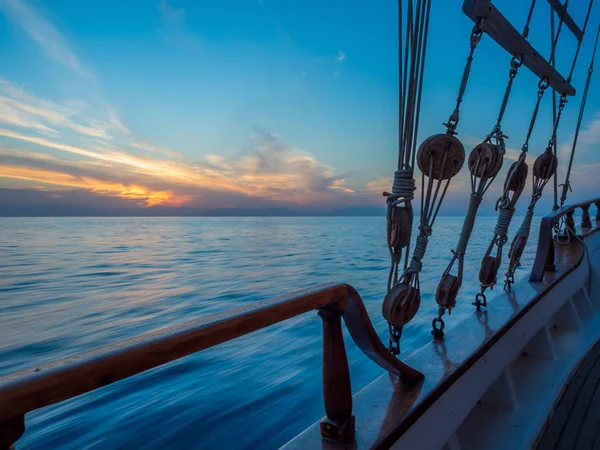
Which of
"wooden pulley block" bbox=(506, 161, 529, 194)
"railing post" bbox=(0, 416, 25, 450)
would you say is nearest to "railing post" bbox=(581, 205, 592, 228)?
"wooden pulley block" bbox=(506, 161, 529, 194)

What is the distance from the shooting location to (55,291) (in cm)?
856

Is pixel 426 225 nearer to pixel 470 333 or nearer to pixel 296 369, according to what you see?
pixel 470 333

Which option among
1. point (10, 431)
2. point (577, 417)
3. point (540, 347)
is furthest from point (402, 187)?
point (540, 347)

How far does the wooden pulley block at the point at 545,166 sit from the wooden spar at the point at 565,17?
4.18ft

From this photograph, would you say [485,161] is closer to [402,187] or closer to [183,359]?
[402,187]

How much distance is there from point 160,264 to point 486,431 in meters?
13.0

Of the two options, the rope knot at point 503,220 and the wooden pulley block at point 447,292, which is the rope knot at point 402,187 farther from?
the rope knot at point 503,220

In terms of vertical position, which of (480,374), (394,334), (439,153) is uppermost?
(439,153)

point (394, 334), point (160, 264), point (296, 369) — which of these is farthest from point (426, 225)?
point (160, 264)

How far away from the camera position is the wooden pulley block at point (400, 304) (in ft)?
5.19

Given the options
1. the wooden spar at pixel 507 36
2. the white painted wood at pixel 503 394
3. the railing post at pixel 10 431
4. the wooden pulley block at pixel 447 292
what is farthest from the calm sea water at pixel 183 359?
the wooden spar at pixel 507 36

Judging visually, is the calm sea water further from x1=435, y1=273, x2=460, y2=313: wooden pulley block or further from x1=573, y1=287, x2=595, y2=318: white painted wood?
x1=573, y1=287, x2=595, y2=318: white painted wood

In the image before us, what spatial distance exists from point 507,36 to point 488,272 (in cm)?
143

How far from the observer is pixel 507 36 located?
212cm
